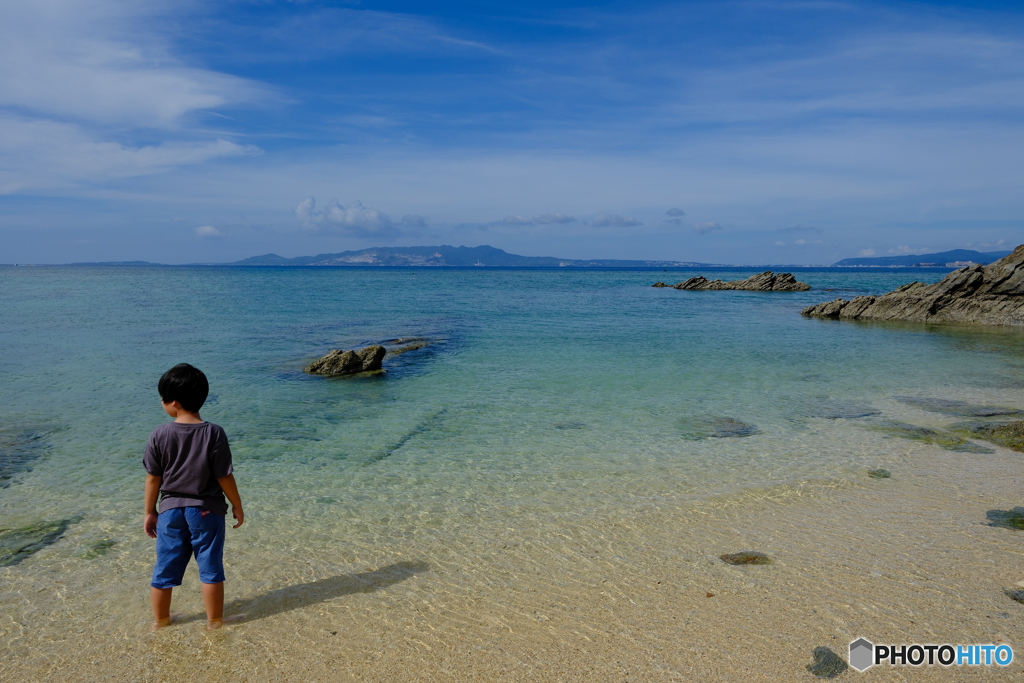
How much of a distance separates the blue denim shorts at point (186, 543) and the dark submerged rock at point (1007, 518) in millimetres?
8183

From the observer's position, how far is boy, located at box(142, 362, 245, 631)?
4469mm

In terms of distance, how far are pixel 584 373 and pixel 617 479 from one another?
9504mm

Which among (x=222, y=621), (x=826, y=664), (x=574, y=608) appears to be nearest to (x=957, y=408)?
(x=826, y=664)

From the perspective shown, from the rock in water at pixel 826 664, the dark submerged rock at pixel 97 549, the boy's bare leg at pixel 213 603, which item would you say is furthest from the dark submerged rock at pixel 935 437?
the dark submerged rock at pixel 97 549

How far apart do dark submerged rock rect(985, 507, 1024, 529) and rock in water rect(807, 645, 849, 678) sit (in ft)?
13.2

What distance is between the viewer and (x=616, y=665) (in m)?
4.48

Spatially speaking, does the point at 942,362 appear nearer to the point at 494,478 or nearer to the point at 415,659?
the point at 494,478

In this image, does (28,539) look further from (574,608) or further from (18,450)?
(574,608)

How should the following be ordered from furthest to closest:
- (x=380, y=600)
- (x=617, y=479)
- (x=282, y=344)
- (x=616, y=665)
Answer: (x=282, y=344), (x=617, y=479), (x=380, y=600), (x=616, y=665)

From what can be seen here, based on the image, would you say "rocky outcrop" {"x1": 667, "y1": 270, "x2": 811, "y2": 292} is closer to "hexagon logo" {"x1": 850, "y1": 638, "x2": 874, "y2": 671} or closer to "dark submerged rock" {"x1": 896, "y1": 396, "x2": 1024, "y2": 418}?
"dark submerged rock" {"x1": 896, "y1": 396, "x2": 1024, "y2": 418}

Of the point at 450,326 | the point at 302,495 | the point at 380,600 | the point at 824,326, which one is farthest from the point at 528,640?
the point at 824,326

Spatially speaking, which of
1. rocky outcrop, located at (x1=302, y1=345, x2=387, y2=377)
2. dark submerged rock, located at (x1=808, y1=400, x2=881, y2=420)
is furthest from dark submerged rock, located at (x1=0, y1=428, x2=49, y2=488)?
dark submerged rock, located at (x1=808, y1=400, x2=881, y2=420)

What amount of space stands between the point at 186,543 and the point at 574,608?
3220 mm

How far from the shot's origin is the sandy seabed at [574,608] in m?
4.52
